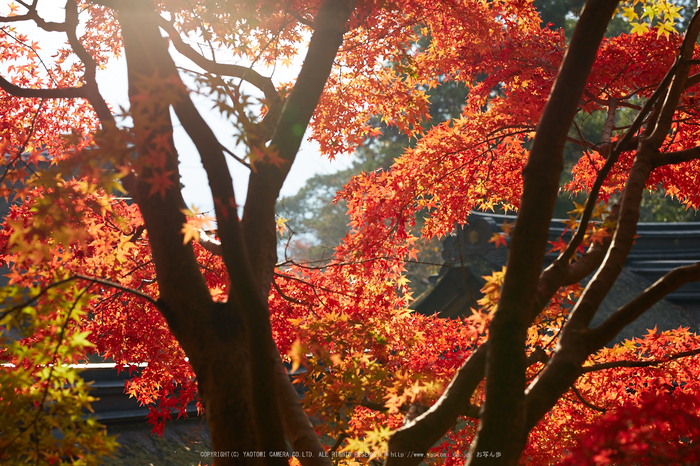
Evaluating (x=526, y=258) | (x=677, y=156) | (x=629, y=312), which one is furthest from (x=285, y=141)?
(x=677, y=156)

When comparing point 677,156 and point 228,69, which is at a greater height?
point 228,69

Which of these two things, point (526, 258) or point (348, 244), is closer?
point (526, 258)

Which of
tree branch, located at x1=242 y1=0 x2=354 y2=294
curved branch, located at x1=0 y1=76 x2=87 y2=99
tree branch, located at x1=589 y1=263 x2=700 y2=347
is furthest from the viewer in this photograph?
curved branch, located at x1=0 y1=76 x2=87 y2=99

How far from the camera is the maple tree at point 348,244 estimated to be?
2.11 m

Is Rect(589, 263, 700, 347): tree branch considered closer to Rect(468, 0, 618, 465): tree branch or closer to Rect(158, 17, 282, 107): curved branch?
Rect(468, 0, 618, 465): tree branch

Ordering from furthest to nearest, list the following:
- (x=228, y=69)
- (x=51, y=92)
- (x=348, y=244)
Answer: (x=348, y=244), (x=228, y=69), (x=51, y=92)

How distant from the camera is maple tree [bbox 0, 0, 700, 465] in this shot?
2.11 m

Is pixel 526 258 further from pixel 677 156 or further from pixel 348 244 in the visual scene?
pixel 348 244

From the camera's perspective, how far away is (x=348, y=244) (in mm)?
5039

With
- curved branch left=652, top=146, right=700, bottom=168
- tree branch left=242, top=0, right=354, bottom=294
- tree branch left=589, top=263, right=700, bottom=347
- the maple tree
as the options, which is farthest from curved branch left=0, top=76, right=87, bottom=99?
curved branch left=652, top=146, right=700, bottom=168

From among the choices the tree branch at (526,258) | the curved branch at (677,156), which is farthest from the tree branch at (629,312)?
the curved branch at (677,156)

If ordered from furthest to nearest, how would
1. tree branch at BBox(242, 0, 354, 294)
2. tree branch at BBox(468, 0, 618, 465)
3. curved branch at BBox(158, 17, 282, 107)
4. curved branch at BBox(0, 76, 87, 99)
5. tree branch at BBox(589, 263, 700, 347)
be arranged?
curved branch at BBox(158, 17, 282, 107) < curved branch at BBox(0, 76, 87, 99) < tree branch at BBox(242, 0, 354, 294) < tree branch at BBox(589, 263, 700, 347) < tree branch at BBox(468, 0, 618, 465)

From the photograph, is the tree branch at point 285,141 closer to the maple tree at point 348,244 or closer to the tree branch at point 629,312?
the maple tree at point 348,244

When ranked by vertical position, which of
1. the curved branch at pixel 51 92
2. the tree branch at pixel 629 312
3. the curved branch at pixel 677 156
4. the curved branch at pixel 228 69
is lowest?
the tree branch at pixel 629 312
